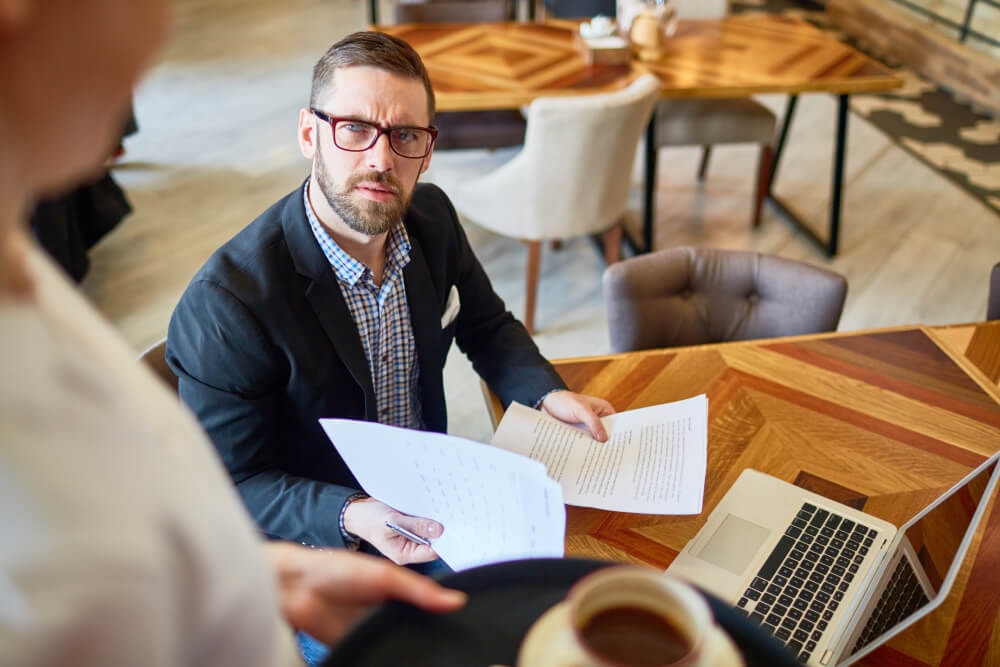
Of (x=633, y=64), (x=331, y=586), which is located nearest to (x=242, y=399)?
(x=331, y=586)

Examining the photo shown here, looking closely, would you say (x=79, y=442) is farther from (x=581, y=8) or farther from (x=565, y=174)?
(x=581, y=8)

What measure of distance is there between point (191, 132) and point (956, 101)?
4.41 meters

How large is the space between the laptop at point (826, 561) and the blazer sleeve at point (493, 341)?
39cm

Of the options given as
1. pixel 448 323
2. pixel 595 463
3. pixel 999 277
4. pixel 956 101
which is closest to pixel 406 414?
pixel 448 323

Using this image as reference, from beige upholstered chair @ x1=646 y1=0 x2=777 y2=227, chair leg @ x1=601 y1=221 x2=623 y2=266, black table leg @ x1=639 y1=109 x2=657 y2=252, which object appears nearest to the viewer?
chair leg @ x1=601 y1=221 x2=623 y2=266

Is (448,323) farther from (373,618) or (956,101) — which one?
(956,101)

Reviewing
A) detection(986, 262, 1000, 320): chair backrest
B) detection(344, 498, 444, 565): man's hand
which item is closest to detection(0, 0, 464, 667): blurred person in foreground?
detection(344, 498, 444, 565): man's hand

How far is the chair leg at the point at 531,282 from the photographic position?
2.89 meters

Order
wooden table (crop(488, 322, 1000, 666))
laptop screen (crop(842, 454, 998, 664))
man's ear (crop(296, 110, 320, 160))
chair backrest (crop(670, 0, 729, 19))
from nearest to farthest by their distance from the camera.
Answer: laptop screen (crop(842, 454, 998, 664)) < wooden table (crop(488, 322, 1000, 666)) < man's ear (crop(296, 110, 320, 160)) < chair backrest (crop(670, 0, 729, 19))

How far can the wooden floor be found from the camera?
3.10 m

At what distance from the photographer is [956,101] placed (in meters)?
4.84

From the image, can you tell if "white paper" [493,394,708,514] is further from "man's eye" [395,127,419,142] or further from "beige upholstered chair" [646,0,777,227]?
"beige upholstered chair" [646,0,777,227]

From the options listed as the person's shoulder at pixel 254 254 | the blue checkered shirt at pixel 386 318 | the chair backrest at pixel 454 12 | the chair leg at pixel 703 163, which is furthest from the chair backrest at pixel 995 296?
the chair backrest at pixel 454 12

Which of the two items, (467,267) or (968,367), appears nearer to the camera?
(968,367)
